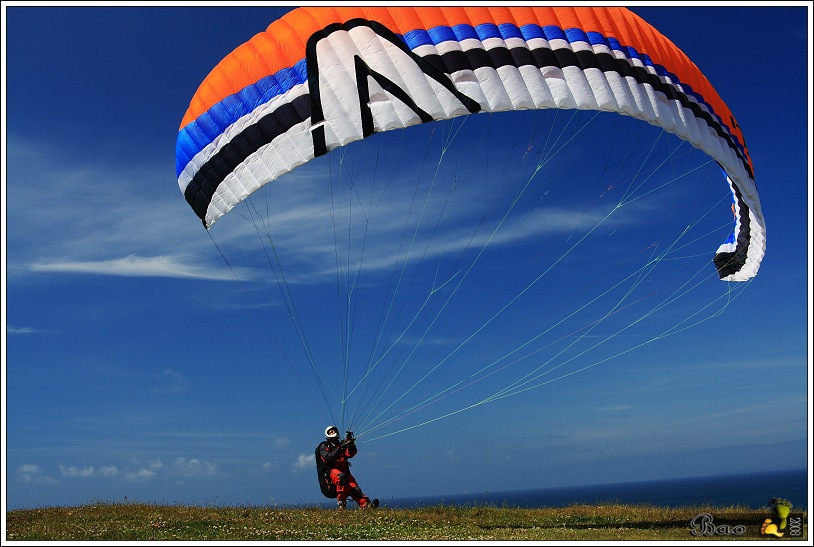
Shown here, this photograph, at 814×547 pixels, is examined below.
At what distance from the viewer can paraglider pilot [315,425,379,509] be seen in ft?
39.2

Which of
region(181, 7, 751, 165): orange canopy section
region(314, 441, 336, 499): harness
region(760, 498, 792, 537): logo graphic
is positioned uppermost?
region(181, 7, 751, 165): orange canopy section

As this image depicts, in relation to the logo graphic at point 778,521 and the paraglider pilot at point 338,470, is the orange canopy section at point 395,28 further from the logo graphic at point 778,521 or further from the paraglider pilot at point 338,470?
the logo graphic at point 778,521

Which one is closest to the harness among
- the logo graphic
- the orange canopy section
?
the orange canopy section

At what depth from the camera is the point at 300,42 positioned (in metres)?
9.44

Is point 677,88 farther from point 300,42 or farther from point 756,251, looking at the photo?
point 300,42

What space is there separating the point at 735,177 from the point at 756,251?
2.55 metres

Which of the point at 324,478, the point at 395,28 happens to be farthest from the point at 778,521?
the point at 395,28

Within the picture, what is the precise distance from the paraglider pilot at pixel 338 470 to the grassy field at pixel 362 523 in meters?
0.28

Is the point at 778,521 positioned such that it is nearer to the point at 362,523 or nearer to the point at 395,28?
the point at 362,523

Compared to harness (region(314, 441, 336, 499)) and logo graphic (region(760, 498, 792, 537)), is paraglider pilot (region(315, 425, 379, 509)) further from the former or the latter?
logo graphic (region(760, 498, 792, 537))

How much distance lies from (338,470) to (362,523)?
1512 mm

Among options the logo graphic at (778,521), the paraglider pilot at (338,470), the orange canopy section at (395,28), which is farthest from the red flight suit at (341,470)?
the logo graphic at (778,521)

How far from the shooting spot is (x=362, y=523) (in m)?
10.7

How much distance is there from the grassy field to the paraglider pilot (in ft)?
0.92
